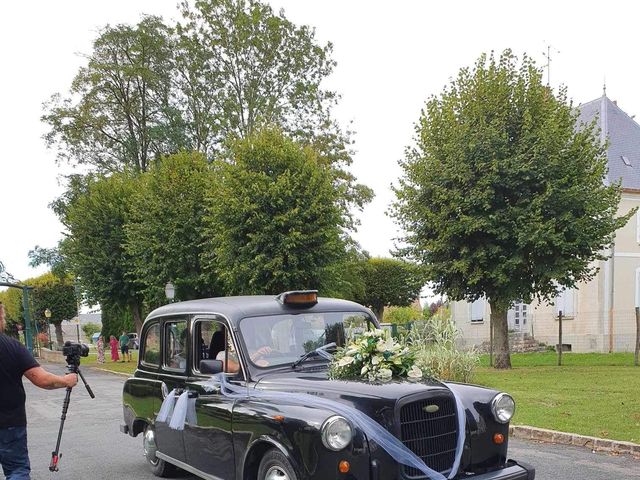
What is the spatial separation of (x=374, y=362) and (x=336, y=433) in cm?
94

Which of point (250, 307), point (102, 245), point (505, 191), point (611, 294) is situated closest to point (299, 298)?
point (250, 307)

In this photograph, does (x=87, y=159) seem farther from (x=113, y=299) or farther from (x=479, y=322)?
(x=479, y=322)

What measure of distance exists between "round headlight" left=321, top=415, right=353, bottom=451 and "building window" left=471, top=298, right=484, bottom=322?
2760 cm

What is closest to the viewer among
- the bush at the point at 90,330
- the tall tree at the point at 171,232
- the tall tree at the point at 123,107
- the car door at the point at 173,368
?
the car door at the point at 173,368

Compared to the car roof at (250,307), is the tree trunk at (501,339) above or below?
below

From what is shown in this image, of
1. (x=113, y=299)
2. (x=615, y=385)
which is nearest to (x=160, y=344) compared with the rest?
(x=615, y=385)

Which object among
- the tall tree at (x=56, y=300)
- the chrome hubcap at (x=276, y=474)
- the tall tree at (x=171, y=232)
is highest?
the tall tree at (x=171, y=232)

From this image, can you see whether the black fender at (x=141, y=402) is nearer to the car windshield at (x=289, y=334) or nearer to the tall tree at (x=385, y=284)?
the car windshield at (x=289, y=334)

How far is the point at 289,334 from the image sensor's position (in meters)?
5.40

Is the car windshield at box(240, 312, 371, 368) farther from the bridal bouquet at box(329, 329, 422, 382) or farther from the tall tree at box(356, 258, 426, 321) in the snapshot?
the tall tree at box(356, 258, 426, 321)

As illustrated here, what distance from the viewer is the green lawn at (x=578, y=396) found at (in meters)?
8.36

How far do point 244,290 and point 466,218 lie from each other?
9.20 metres

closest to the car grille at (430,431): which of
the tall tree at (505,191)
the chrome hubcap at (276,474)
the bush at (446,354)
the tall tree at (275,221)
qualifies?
the chrome hubcap at (276,474)

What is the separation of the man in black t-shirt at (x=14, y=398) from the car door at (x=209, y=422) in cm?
124
